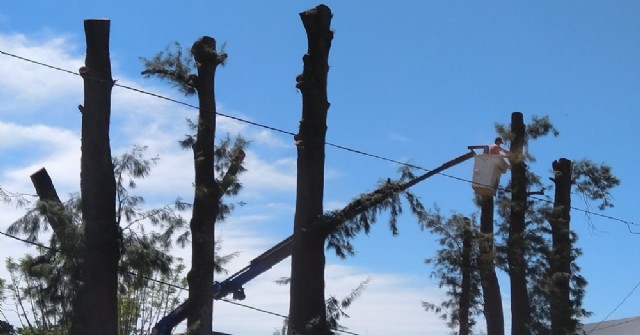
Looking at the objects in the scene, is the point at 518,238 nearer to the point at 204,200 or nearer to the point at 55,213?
the point at 204,200

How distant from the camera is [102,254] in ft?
52.7

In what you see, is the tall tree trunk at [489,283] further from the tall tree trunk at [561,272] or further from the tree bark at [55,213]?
the tree bark at [55,213]

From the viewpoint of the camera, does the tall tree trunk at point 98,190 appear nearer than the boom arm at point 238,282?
Yes

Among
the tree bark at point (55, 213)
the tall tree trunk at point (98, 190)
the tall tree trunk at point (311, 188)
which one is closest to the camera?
the tall tree trunk at point (98, 190)

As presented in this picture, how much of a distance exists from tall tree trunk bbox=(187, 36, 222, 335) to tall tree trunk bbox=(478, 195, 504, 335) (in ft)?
25.9

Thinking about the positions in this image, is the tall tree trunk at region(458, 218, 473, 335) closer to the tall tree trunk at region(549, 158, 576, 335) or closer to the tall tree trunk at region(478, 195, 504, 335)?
the tall tree trunk at region(478, 195, 504, 335)

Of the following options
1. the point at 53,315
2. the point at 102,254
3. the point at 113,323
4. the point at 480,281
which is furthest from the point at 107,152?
the point at 480,281

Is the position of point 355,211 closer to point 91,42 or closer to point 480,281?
point 91,42

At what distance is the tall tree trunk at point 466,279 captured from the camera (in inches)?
925

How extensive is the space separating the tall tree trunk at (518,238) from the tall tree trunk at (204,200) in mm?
8096

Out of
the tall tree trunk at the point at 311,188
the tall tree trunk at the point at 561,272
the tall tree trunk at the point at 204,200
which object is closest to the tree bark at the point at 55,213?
the tall tree trunk at the point at 204,200

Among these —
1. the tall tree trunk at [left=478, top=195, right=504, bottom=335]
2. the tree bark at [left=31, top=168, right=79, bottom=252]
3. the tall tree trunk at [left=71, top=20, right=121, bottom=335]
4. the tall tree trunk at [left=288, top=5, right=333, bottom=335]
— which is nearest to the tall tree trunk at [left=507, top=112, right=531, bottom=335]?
the tall tree trunk at [left=478, top=195, right=504, bottom=335]

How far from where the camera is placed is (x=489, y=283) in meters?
23.3

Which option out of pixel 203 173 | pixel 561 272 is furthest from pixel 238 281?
pixel 561 272
